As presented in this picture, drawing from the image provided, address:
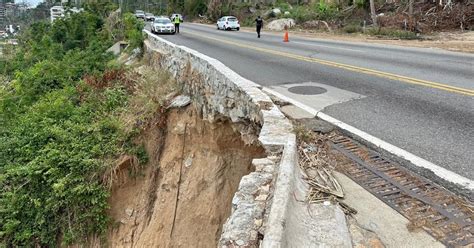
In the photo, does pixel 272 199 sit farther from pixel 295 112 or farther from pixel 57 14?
pixel 57 14

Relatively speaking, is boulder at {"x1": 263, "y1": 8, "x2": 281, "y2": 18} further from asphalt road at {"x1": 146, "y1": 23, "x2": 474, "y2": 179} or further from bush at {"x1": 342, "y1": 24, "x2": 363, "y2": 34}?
asphalt road at {"x1": 146, "y1": 23, "x2": 474, "y2": 179}

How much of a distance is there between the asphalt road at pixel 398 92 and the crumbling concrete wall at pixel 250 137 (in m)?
1.31

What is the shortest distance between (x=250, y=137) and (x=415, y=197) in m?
2.89

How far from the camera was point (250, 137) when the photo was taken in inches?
231

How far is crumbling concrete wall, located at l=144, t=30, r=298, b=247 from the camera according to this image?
2852 mm

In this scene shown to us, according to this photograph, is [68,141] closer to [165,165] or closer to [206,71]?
[165,165]

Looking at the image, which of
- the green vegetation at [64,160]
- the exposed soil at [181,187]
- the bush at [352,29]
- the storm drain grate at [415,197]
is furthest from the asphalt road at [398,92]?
the bush at [352,29]

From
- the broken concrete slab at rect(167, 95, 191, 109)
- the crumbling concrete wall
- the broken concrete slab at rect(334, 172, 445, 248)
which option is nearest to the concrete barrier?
the crumbling concrete wall

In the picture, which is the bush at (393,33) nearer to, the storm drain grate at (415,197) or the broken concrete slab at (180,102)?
the broken concrete slab at (180,102)

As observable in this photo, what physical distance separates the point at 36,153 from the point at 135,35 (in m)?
9.84

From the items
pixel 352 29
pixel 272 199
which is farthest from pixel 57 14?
pixel 272 199

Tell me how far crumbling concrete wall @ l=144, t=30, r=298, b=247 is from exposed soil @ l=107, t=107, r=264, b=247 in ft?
1.58

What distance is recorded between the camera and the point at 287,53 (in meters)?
14.0

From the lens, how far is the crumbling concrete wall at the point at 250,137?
2852 millimetres
